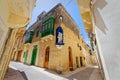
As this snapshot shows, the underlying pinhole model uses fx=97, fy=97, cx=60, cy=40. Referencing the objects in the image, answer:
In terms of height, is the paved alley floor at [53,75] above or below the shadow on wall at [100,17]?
below

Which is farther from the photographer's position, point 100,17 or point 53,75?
point 53,75

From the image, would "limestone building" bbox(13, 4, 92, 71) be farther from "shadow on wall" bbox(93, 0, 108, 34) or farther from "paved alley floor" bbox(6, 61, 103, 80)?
"shadow on wall" bbox(93, 0, 108, 34)

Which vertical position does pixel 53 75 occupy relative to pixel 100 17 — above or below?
below

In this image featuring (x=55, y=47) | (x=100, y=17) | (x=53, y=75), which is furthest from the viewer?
(x=55, y=47)

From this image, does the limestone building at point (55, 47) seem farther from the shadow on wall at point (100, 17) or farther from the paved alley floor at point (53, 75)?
the shadow on wall at point (100, 17)

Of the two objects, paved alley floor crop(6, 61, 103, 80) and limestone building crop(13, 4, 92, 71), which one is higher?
limestone building crop(13, 4, 92, 71)

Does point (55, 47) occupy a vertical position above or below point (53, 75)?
above

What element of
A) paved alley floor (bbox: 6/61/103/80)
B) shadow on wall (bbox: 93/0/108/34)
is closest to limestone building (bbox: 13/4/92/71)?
paved alley floor (bbox: 6/61/103/80)

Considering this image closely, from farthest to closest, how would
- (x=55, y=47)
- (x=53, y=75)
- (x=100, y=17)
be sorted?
(x=55, y=47)
(x=53, y=75)
(x=100, y=17)

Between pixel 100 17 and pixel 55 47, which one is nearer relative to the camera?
pixel 100 17

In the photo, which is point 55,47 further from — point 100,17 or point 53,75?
point 100,17

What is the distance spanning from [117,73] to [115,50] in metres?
0.41

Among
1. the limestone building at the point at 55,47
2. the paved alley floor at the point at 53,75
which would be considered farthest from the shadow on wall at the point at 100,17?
the limestone building at the point at 55,47

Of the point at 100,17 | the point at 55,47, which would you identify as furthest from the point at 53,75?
the point at 100,17
